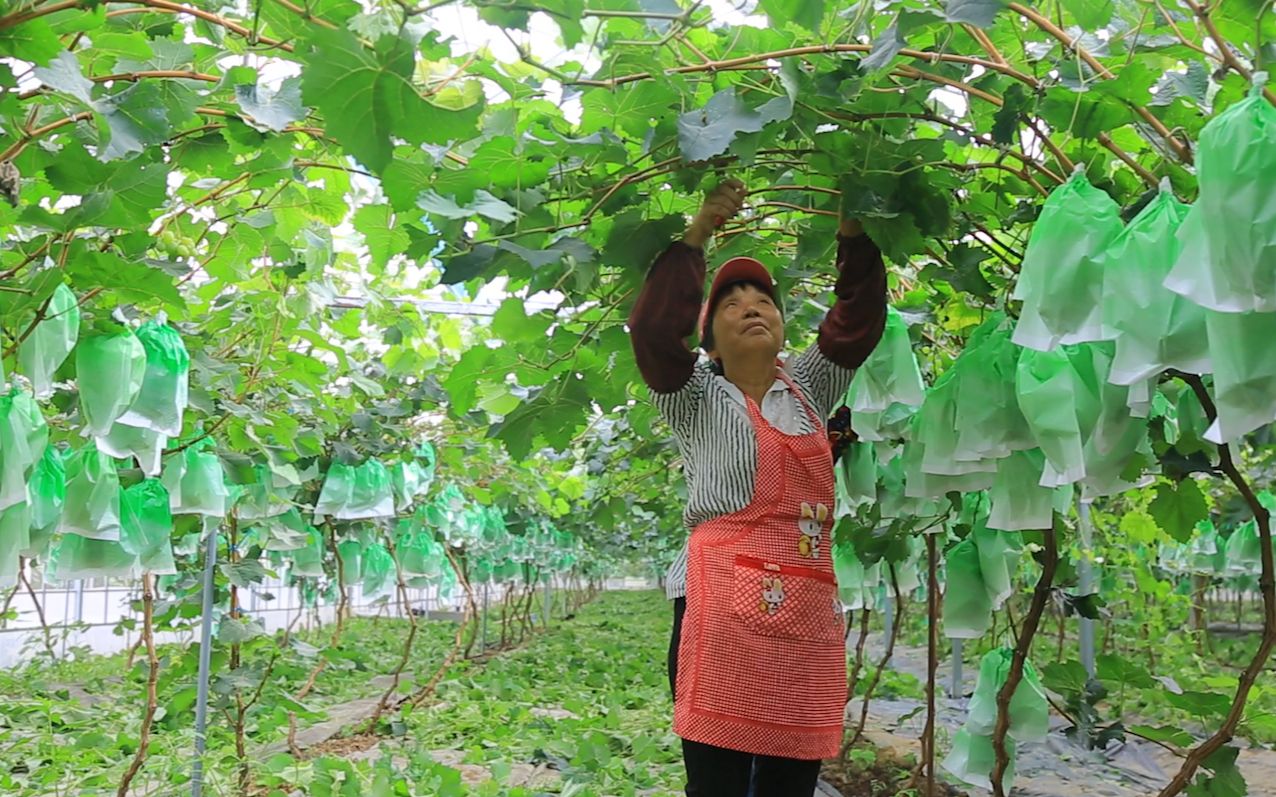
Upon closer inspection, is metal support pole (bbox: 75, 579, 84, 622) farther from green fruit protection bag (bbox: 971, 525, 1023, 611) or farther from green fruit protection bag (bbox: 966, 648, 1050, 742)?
green fruit protection bag (bbox: 971, 525, 1023, 611)

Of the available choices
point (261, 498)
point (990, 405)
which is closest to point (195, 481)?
point (261, 498)

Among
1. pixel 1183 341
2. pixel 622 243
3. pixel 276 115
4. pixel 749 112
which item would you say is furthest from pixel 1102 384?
pixel 276 115

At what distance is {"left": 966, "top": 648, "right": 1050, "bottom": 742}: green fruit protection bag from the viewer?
2.04 m

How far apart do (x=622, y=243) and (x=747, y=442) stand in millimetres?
373

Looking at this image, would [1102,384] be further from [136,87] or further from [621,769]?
[621,769]

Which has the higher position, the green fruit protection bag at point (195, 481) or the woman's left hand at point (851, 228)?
the woman's left hand at point (851, 228)

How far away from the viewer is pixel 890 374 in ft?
5.76

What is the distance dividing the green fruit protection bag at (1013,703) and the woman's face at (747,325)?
0.92 m

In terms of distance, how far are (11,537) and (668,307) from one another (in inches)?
42.4

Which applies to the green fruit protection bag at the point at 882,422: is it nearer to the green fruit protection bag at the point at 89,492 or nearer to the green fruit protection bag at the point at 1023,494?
the green fruit protection bag at the point at 1023,494

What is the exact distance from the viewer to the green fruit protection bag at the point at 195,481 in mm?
2541

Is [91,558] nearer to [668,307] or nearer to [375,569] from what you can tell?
[668,307]

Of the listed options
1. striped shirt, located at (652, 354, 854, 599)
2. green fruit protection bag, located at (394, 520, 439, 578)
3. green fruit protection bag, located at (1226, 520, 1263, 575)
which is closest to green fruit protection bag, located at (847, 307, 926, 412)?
striped shirt, located at (652, 354, 854, 599)

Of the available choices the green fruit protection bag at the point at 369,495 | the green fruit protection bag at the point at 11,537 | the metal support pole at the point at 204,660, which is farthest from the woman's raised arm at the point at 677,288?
the green fruit protection bag at the point at 369,495
